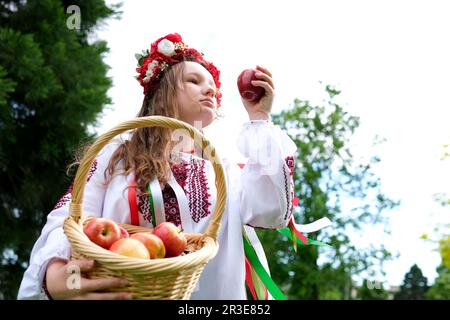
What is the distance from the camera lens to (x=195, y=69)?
2217 mm

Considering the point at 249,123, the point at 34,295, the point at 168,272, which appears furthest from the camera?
the point at 249,123

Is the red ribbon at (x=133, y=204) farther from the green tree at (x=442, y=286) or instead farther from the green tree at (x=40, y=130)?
the green tree at (x=442, y=286)

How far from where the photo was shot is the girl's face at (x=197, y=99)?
2062 millimetres

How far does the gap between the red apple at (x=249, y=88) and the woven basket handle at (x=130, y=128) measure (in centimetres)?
40

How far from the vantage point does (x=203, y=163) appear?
2.11 m

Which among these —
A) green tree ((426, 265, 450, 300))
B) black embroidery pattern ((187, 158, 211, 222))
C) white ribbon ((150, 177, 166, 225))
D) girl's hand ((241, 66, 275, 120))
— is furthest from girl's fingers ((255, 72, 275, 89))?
green tree ((426, 265, 450, 300))

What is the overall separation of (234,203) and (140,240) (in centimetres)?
54

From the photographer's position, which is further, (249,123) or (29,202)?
(29,202)

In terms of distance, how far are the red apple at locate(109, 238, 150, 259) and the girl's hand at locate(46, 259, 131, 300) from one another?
7 centimetres

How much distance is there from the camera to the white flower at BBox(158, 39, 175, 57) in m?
2.33

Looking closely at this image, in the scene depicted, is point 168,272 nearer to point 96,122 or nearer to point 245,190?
point 245,190

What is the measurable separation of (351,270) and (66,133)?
6632 mm

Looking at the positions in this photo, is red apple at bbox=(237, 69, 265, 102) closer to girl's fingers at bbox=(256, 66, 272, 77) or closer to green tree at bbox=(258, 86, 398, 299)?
girl's fingers at bbox=(256, 66, 272, 77)

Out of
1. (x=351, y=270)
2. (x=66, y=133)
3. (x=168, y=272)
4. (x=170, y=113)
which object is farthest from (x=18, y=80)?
(x=351, y=270)
